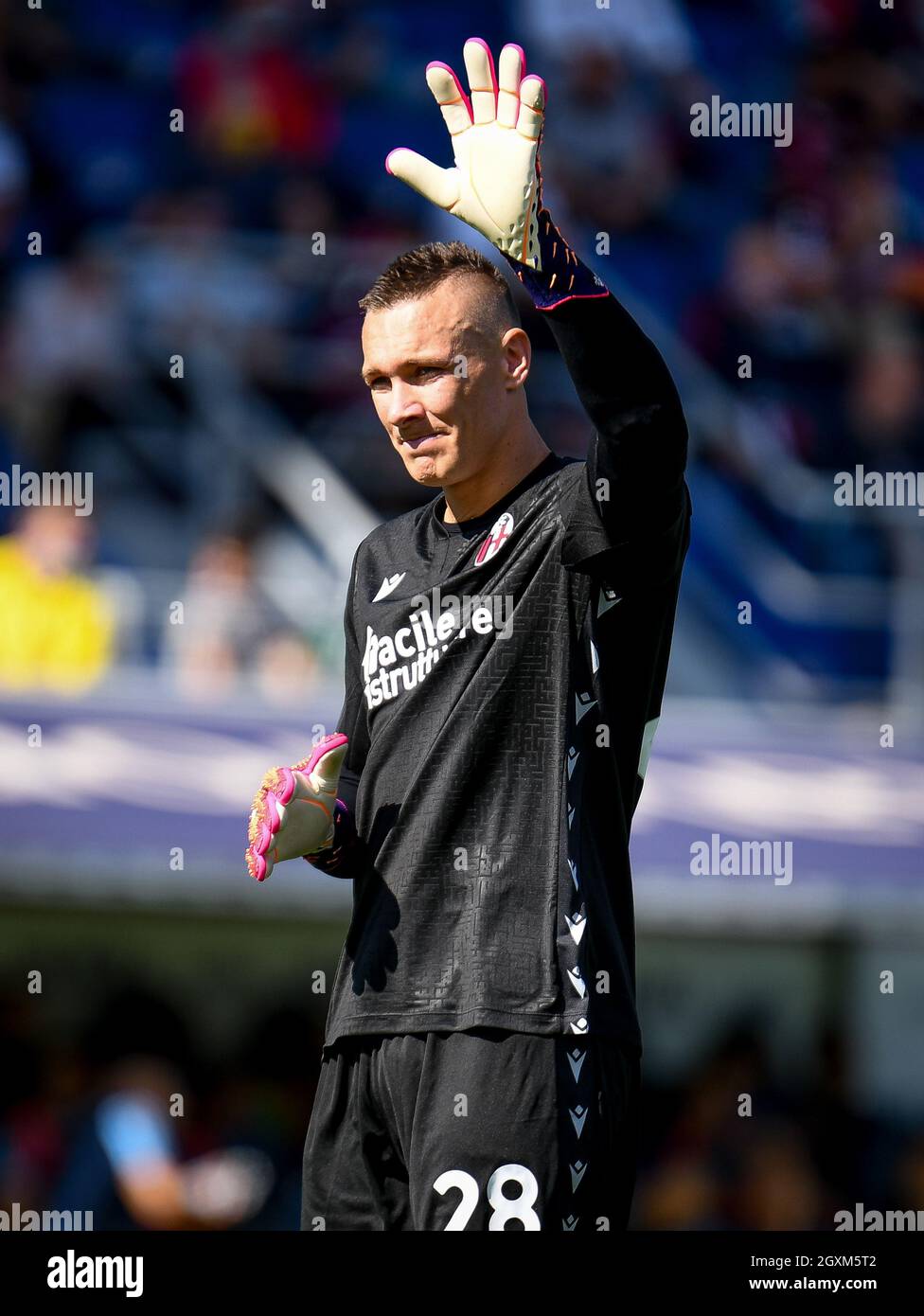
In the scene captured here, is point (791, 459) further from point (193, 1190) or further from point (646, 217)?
point (193, 1190)

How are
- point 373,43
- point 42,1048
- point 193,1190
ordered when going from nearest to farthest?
1. point 193,1190
2. point 42,1048
3. point 373,43

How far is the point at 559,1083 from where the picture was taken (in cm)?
271

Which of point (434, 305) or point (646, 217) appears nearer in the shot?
point (434, 305)

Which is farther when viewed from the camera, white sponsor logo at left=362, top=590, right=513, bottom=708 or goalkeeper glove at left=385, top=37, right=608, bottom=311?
white sponsor logo at left=362, top=590, right=513, bottom=708

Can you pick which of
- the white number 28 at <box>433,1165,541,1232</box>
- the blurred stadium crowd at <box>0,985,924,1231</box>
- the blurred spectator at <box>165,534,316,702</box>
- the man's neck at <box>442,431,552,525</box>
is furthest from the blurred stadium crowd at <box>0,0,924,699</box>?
the white number 28 at <box>433,1165,541,1232</box>

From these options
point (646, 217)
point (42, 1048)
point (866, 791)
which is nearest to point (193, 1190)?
point (42, 1048)

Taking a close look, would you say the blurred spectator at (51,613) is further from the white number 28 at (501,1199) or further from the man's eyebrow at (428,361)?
the white number 28 at (501,1199)

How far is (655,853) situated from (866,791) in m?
0.92

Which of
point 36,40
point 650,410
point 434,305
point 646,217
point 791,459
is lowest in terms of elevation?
point 650,410

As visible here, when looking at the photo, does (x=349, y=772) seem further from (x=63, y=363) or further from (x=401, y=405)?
(x=63, y=363)

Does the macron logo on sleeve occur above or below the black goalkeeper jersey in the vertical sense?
above

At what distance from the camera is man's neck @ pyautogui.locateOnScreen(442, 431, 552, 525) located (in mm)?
2988

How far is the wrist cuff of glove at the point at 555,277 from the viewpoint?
2.61 m

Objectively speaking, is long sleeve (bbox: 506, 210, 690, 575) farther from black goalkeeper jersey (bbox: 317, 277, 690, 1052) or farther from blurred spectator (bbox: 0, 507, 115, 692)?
blurred spectator (bbox: 0, 507, 115, 692)
